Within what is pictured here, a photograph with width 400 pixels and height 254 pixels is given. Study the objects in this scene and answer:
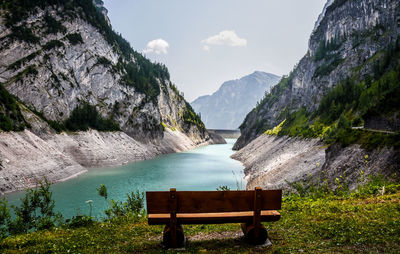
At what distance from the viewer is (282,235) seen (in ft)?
26.8

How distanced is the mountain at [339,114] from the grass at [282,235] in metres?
4.33

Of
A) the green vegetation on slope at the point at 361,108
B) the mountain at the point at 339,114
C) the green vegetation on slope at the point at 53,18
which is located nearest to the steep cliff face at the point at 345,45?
the mountain at the point at 339,114

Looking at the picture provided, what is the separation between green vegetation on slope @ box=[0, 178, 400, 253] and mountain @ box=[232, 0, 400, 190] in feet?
13.3

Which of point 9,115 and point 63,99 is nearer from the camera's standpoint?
point 9,115

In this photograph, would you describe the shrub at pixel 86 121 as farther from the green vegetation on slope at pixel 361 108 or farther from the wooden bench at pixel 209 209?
the wooden bench at pixel 209 209

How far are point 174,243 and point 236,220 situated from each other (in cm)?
200

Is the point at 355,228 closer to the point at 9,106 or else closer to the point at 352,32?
the point at 9,106

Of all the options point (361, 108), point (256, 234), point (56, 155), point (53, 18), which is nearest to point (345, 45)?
point (361, 108)

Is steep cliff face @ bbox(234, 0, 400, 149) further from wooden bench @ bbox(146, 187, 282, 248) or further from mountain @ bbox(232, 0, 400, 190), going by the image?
wooden bench @ bbox(146, 187, 282, 248)

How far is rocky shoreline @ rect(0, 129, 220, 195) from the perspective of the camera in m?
35.7

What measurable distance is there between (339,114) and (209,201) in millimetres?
67459

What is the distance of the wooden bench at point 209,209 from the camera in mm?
7215

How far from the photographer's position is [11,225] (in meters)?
12.2

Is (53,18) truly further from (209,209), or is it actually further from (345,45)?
(345,45)
